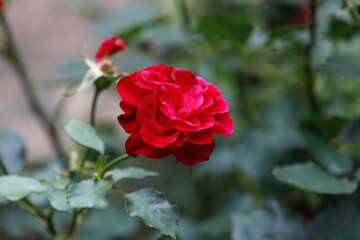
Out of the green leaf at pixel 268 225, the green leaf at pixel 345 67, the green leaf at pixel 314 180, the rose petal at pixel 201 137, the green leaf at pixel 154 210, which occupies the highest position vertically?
the rose petal at pixel 201 137

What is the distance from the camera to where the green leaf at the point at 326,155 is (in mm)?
660

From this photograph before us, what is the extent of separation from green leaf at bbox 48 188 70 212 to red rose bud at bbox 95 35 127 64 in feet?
0.61

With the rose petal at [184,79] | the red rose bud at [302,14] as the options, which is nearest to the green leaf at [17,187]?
the rose petal at [184,79]

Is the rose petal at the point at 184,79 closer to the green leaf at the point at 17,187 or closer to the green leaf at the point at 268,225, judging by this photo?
the green leaf at the point at 17,187

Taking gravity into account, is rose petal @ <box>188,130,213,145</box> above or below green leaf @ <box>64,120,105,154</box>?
above

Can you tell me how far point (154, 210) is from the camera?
0.46 meters

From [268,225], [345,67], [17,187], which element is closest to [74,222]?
[17,187]

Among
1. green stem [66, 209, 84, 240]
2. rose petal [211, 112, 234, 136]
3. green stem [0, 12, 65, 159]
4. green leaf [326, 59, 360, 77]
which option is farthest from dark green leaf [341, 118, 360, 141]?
Answer: green stem [0, 12, 65, 159]

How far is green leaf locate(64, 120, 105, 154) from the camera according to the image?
1.64 ft

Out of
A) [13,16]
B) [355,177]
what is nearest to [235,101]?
[355,177]

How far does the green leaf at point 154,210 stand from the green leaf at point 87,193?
0.11 feet

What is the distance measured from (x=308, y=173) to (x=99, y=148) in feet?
1.14

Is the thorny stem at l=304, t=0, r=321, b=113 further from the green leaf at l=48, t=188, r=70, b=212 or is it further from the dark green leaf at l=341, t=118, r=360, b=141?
the green leaf at l=48, t=188, r=70, b=212

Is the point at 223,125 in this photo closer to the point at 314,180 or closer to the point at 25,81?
the point at 314,180
